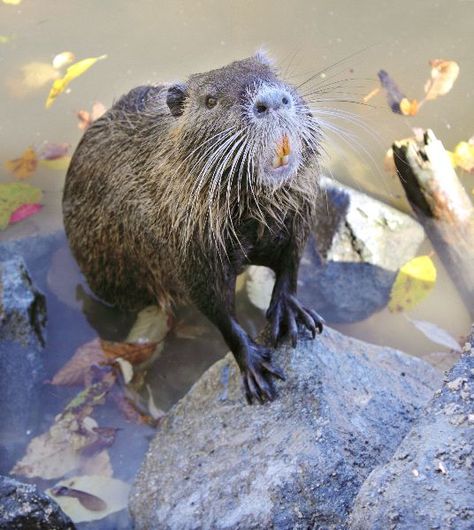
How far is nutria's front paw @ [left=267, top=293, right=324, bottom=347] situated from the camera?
3.16 metres

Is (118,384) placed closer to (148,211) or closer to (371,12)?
(148,211)

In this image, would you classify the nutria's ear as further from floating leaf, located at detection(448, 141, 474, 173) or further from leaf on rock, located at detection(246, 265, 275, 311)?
floating leaf, located at detection(448, 141, 474, 173)

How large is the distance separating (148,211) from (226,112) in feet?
2.56

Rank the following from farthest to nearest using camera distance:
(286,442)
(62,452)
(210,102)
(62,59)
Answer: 1. (62,59)
2. (62,452)
3. (286,442)
4. (210,102)

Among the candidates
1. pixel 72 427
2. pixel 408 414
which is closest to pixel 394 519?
pixel 408 414

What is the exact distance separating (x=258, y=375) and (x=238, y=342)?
179 millimetres

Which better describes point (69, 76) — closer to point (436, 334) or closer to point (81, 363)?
point (81, 363)

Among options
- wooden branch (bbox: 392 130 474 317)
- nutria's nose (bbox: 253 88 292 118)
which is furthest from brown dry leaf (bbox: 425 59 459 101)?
nutria's nose (bbox: 253 88 292 118)

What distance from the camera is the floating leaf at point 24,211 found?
461cm

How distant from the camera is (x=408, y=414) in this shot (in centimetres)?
295

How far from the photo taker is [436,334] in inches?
157

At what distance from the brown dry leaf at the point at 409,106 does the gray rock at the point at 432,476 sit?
9.42 ft

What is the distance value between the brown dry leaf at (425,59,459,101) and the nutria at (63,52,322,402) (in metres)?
2.07

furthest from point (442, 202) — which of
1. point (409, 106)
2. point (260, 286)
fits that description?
point (260, 286)
